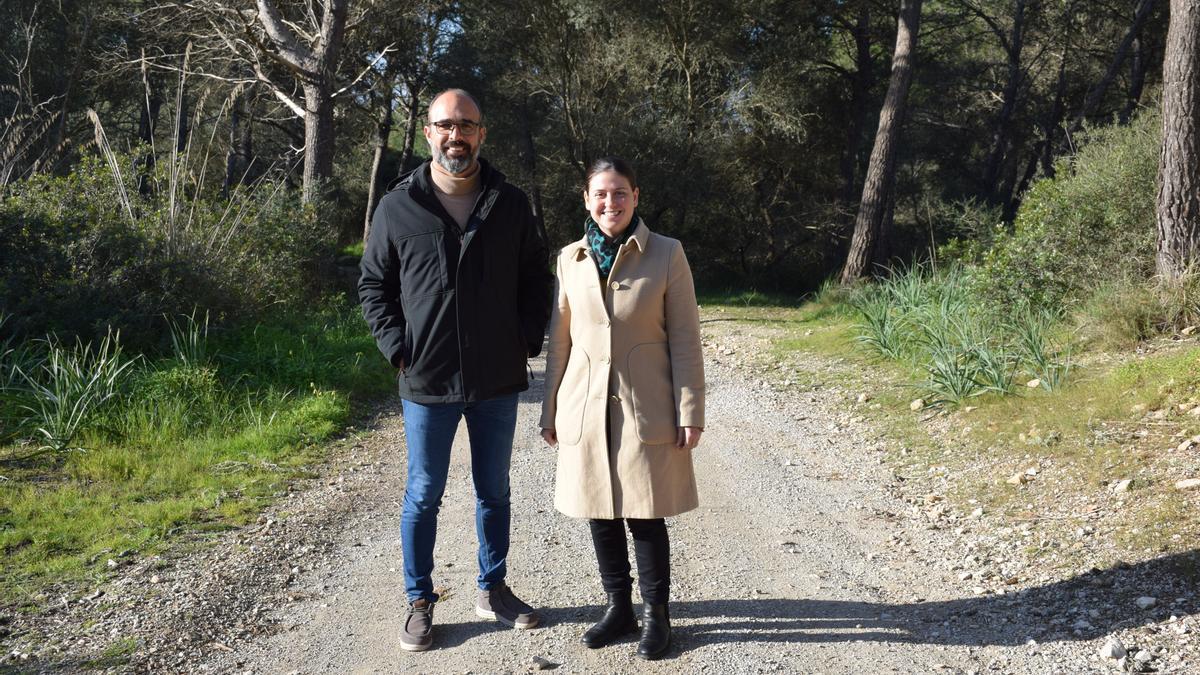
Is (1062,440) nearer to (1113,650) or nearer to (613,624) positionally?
(1113,650)

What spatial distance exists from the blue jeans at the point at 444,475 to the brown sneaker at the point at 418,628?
38mm

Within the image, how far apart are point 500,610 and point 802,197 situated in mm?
18549

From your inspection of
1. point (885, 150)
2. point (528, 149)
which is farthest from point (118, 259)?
point (528, 149)

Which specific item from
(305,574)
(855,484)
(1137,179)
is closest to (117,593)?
(305,574)

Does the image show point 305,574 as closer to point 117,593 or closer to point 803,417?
point 117,593

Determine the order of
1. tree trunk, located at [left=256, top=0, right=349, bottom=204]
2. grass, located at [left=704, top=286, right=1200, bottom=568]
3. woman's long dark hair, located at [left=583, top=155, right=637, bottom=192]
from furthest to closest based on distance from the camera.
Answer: tree trunk, located at [left=256, top=0, right=349, bottom=204]
grass, located at [left=704, top=286, right=1200, bottom=568]
woman's long dark hair, located at [left=583, top=155, right=637, bottom=192]

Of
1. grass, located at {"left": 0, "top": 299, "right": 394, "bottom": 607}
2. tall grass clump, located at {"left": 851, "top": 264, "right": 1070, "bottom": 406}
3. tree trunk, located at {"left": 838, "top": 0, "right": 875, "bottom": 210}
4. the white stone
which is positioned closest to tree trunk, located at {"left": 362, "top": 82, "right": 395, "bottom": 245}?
tree trunk, located at {"left": 838, "top": 0, "right": 875, "bottom": 210}

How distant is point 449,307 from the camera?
3623mm

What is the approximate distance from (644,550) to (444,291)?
4.12ft

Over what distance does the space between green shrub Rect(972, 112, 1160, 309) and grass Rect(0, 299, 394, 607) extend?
238 inches

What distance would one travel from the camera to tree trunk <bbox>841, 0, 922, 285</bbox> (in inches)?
579

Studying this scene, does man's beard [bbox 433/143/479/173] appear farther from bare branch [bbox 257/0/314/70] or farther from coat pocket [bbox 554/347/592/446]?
Result: bare branch [bbox 257/0/314/70]

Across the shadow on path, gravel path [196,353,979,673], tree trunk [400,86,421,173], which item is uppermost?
tree trunk [400,86,421,173]

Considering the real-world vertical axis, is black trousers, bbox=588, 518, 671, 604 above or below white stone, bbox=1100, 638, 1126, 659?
above
